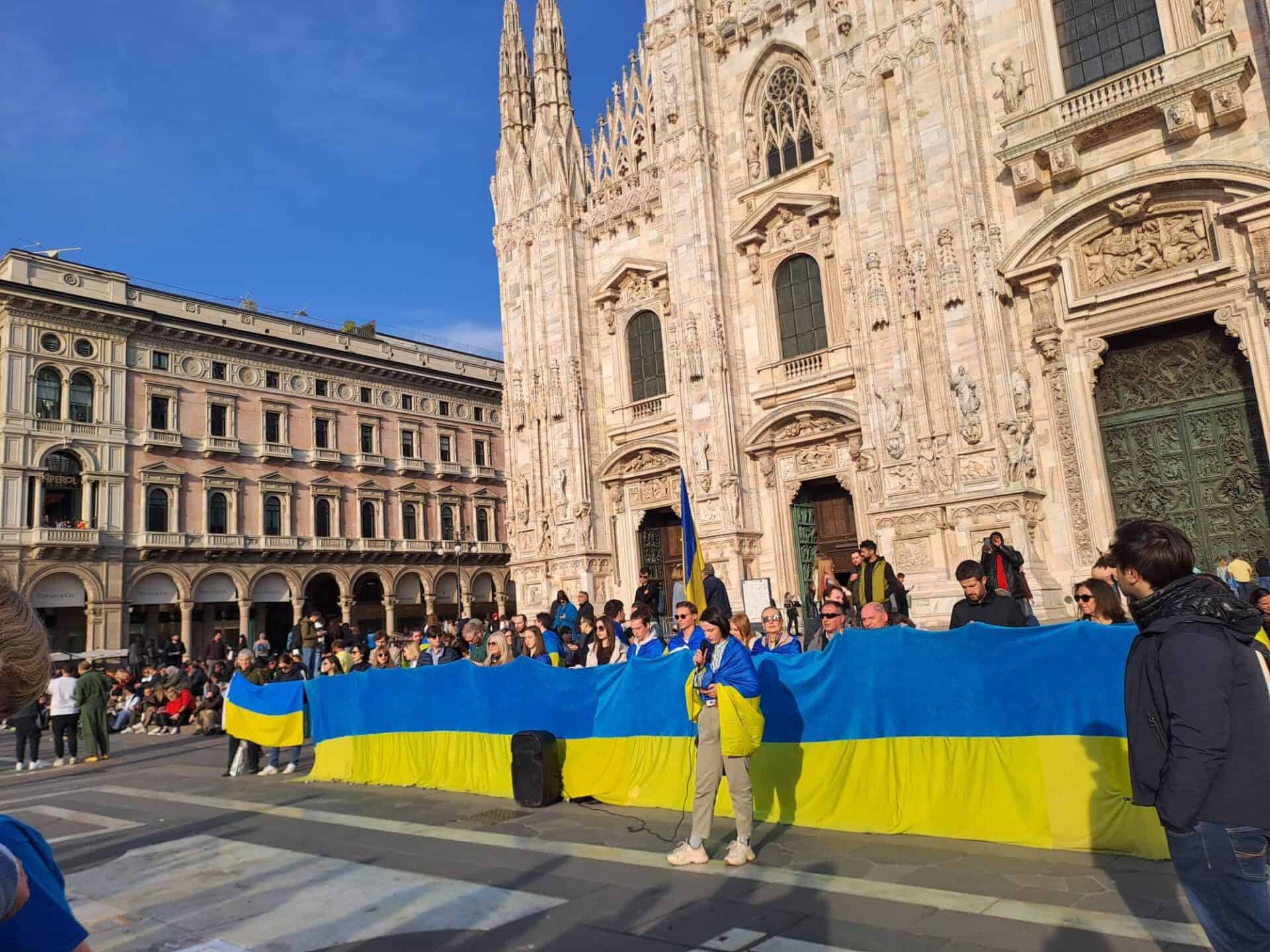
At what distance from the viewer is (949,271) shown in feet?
60.3

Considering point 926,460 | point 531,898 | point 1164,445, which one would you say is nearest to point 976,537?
point 926,460

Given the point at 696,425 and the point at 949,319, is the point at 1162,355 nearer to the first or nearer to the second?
the point at 949,319

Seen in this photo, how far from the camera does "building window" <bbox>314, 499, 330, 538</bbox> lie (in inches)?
1825

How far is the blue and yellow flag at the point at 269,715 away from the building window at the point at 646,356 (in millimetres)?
13890

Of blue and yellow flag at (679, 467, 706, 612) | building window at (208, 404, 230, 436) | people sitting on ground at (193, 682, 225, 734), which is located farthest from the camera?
building window at (208, 404, 230, 436)

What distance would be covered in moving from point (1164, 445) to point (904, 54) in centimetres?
954

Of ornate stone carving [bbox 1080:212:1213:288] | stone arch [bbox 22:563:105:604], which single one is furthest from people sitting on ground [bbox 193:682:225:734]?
ornate stone carving [bbox 1080:212:1213:288]

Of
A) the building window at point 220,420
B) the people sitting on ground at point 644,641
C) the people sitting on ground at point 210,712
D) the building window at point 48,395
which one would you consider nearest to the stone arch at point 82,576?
the building window at point 48,395

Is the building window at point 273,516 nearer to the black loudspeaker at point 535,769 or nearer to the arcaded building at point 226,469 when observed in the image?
the arcaded building at point 226,469

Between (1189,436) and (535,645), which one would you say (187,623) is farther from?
(1189,436)

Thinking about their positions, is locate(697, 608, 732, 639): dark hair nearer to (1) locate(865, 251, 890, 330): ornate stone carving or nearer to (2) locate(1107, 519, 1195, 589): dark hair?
(2) locate(1107, 519, 1195, 589): dark hair

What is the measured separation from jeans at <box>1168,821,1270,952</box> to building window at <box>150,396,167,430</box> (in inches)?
1738

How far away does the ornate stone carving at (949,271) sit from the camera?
18281 mm

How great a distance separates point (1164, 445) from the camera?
17.2m
